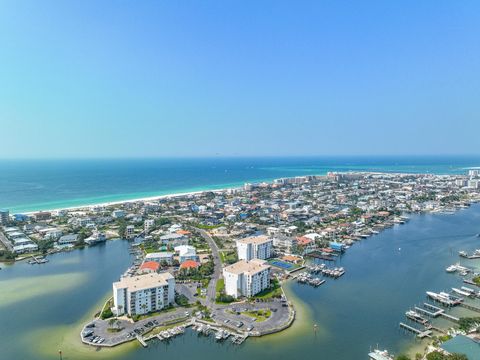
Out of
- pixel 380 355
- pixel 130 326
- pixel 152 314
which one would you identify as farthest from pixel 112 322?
pixel 380 355

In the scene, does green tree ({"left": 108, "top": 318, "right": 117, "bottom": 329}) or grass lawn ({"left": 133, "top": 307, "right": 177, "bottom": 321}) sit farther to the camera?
grass lawn ({"left": 133, "top": 307, "right": 177, "bottom": 321})

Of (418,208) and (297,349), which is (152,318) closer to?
(297,349)

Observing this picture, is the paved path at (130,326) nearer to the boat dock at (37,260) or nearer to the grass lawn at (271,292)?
the grass lawn at (271,292)

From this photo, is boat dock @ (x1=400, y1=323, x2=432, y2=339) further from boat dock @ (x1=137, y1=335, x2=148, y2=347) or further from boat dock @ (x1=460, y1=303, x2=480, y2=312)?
boat dock @ (x1=137, y1=335, x2=148, y2=347)

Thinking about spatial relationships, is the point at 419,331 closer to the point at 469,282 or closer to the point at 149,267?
the point at 469,282

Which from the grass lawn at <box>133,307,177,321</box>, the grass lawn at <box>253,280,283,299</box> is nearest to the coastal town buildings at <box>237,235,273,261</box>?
the grass lawn at <box>253,280,283,299</box>
